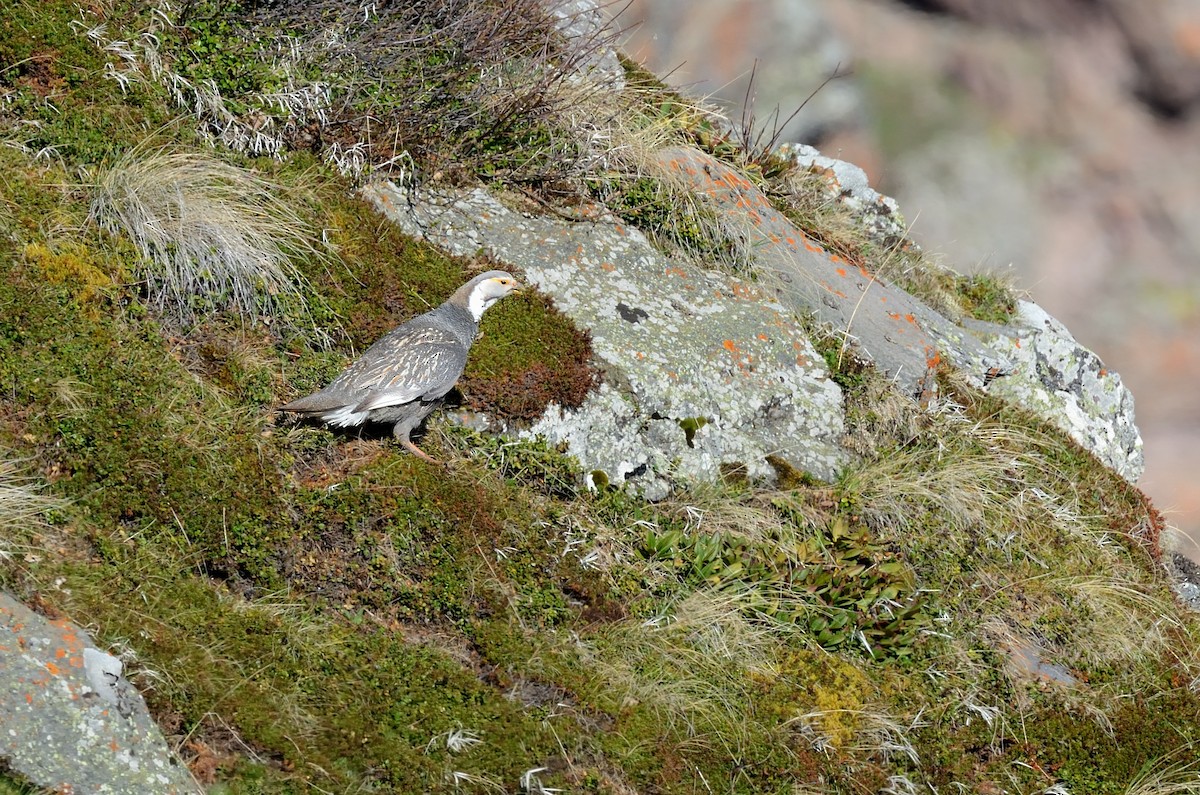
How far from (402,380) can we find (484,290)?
120 centimetres

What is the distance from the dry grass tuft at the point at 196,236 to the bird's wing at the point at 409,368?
101 cm

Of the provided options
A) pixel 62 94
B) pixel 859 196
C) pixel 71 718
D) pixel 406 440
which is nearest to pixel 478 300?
pixel 406 440

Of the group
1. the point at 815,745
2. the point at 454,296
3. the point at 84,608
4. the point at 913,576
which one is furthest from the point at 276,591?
the point at 913,576

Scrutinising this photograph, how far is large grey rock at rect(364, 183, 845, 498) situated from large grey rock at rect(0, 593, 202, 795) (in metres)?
3.29

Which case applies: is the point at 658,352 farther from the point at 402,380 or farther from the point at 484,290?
the point at 402,380

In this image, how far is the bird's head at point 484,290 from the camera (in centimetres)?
708

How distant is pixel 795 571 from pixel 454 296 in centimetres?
307

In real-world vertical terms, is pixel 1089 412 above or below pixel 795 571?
above

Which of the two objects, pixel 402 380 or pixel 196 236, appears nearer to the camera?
pixel 402 380

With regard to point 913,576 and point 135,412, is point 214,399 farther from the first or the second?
point 913,576

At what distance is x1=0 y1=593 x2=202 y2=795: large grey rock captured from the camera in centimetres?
427

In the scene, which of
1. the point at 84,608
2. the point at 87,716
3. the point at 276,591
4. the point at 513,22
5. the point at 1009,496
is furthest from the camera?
the point at 513,22

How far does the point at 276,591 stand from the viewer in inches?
223

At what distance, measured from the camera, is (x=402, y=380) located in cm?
625
